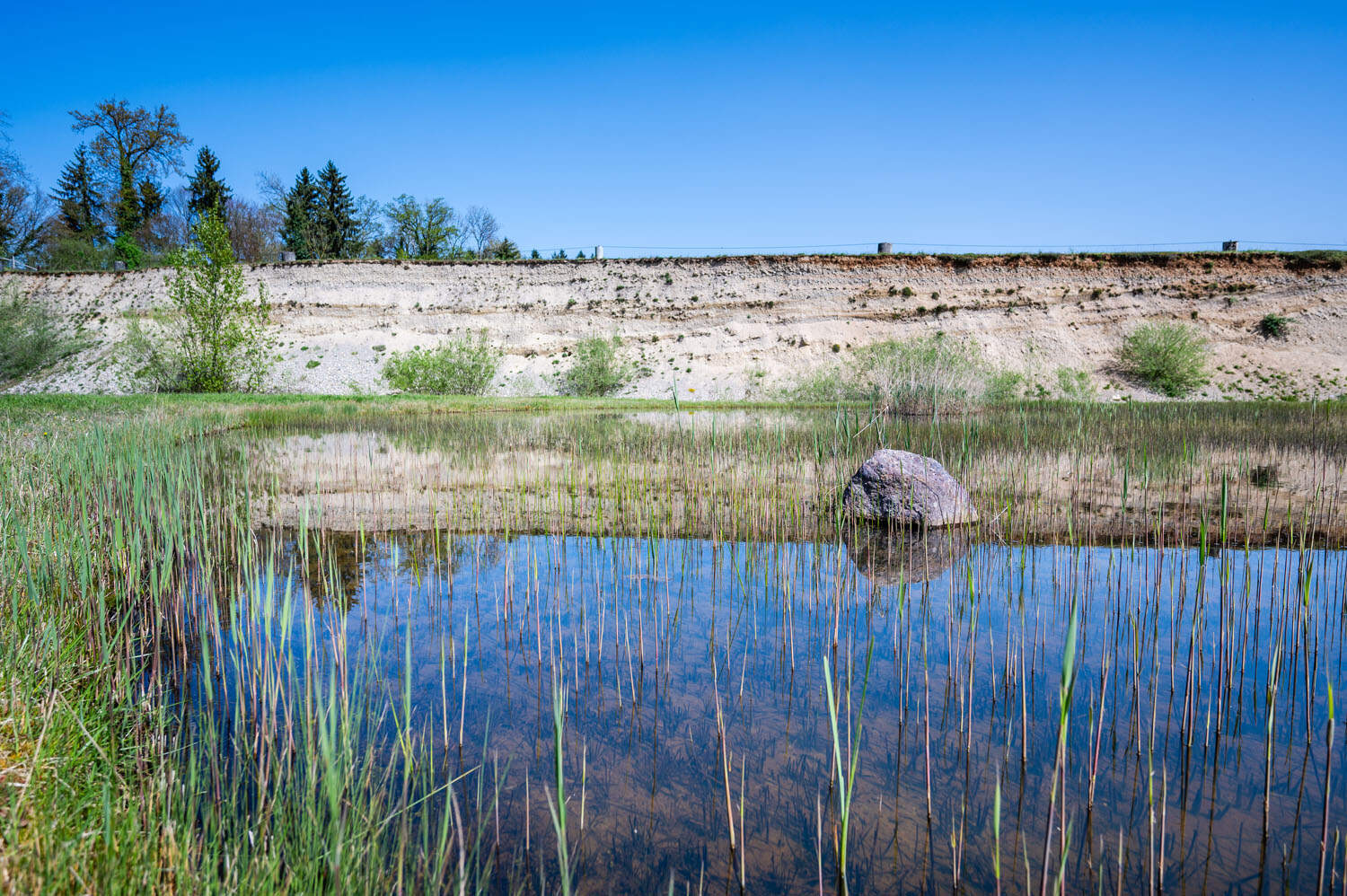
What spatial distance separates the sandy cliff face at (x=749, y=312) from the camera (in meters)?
31.5

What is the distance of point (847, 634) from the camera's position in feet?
13.0

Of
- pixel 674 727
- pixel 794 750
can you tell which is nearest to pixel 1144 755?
pixel 794 750

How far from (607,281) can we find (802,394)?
13.2 meters

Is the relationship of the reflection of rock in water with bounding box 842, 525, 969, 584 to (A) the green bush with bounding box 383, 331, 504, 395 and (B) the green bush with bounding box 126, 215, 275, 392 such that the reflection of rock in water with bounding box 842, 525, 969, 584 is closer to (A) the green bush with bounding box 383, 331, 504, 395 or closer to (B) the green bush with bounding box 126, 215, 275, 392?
(A) the green bush with bounding box 383, 331, 504, 395

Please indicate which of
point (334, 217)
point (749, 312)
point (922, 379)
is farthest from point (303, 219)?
A: point (922, 379)

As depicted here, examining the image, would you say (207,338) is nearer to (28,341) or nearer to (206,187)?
(28,341)

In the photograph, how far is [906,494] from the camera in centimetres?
668

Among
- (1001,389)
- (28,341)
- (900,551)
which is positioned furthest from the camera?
(28,341)

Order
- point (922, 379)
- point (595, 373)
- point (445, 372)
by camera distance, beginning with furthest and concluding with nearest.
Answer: point (595, 373)
point (445, 372)
point (922, 379)

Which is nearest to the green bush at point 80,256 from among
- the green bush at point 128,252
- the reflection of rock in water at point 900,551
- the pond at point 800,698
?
the green bush at point 128,252

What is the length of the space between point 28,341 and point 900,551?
1623 inches

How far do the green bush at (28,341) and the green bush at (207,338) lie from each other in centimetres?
456

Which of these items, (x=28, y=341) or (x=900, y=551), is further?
(x=28, y=341)

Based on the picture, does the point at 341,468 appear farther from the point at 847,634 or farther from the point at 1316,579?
the point at 1316,579
